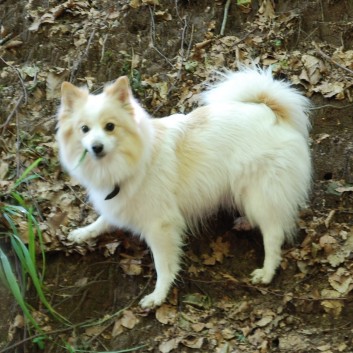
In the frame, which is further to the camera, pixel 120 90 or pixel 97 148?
pixel 120 90

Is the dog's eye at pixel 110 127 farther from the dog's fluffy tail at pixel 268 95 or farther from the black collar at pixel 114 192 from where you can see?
the dog's fluffy tail at pixel 268 95

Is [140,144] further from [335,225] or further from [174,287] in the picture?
[335,225]

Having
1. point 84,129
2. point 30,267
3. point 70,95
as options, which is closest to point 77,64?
point 70,95

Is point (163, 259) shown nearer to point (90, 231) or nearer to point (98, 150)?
point (90, 231)

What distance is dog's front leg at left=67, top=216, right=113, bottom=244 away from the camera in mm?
3479

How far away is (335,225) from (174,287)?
1.22 metres

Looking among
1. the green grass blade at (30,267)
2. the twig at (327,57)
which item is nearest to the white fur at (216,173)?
the green grass blade at (30,267)

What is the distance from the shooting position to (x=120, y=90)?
289 cm

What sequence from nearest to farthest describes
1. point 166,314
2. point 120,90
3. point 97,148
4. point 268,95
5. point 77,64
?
point 97,148
point 120,90
point 166,314
point 268,95
point 77,64

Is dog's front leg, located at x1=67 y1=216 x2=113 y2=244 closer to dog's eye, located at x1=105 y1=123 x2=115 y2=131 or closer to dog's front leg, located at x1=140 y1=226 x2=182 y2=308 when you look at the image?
dog's front leg, located at x1=140 y1=226 x2=182 y2=308

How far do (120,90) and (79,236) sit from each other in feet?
3.78

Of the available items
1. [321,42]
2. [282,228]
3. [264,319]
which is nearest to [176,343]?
[264,319]

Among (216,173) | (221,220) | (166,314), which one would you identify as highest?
(216,173)

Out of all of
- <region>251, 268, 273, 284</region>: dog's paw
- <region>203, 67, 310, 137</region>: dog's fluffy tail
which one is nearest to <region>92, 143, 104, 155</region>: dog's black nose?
<region>203, 67, 310, 137</region>: dog's fluffy tail
